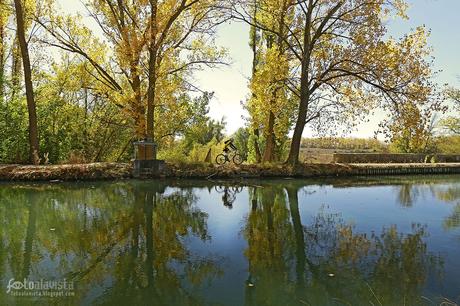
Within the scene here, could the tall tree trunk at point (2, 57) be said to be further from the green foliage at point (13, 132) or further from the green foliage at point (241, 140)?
the green foliage at point (241, 140)

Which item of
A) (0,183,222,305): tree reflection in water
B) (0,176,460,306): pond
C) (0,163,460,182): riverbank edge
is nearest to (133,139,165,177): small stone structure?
(0,163,460,182): riverbank edge

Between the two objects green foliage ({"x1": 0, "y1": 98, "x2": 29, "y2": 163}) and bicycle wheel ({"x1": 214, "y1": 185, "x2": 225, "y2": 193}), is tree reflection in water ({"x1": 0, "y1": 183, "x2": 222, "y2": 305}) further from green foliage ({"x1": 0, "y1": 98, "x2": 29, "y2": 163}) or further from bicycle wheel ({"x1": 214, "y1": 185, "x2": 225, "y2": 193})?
green foliage ({"x1": 0, "y1": 98, "x2": 29, "y2": 163})

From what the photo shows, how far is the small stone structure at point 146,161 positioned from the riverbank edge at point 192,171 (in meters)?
0.24

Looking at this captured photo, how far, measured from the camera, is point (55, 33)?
16.8m

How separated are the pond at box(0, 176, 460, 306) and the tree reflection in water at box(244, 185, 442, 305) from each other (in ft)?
0.07

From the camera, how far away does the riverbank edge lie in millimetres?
14453

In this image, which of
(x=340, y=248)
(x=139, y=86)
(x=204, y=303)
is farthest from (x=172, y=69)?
(x=204, y=303)

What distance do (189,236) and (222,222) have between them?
1426 millimetres

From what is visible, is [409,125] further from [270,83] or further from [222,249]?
[222,249]

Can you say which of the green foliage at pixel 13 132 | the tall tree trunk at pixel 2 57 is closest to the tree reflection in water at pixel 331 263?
the green foliage at pixel 13 132

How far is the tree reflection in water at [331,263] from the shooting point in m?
4.86

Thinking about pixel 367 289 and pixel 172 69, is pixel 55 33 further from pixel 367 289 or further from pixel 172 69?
pixel 367 289

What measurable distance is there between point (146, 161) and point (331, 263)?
1120 centimetres

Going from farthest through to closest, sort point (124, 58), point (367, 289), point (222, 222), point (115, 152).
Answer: point (115, 152)
point (124, 58)
point (222, 222)
point (367, 289)
